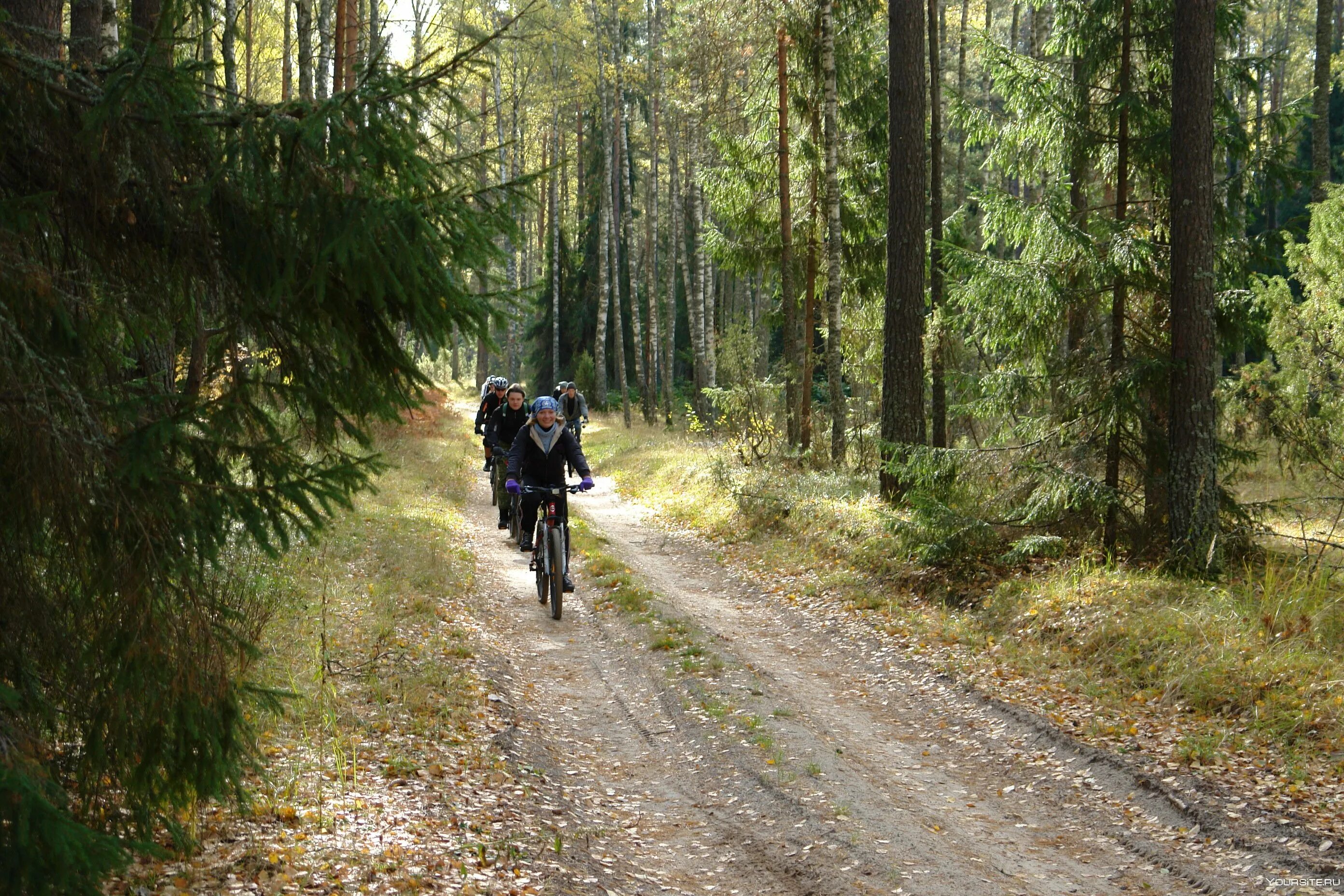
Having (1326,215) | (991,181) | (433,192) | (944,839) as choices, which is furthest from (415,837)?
(991,181)

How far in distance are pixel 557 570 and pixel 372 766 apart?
487 centimetres

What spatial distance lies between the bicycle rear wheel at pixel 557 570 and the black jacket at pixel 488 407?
5384 mm

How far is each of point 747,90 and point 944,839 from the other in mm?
17127

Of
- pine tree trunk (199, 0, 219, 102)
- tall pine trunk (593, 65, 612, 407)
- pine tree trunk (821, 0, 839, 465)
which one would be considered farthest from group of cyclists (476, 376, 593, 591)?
tall pine trunk (593, 65, 612, 407)

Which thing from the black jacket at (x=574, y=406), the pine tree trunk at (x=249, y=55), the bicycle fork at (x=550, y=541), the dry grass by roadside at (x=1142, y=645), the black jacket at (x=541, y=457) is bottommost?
the dry grass by roadside at (x=1142, y=645)

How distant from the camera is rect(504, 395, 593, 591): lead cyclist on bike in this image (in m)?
10.9

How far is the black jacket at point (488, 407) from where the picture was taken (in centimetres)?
1590

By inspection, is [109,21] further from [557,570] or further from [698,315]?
[698,315]

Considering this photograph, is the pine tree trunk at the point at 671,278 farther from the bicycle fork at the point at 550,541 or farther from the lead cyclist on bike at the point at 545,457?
the bicycle fork at the point at 550,541

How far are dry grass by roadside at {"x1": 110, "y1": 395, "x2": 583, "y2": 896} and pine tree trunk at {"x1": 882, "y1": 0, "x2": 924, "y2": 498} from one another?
249 inches

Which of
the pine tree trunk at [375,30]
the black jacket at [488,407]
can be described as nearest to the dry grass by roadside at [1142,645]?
the black jacket at [488,407]

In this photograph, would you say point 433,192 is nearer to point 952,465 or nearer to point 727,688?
point 727,688

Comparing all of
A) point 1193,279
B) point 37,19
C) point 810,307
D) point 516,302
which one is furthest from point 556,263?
point 516,302

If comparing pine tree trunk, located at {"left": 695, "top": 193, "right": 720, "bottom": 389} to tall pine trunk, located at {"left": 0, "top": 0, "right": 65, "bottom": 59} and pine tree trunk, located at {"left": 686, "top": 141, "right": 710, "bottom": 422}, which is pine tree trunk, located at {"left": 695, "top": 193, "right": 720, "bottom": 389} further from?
tall pine trunk, located at {"left": 0, "top": 0, "right": 65, "bottom": 59}
